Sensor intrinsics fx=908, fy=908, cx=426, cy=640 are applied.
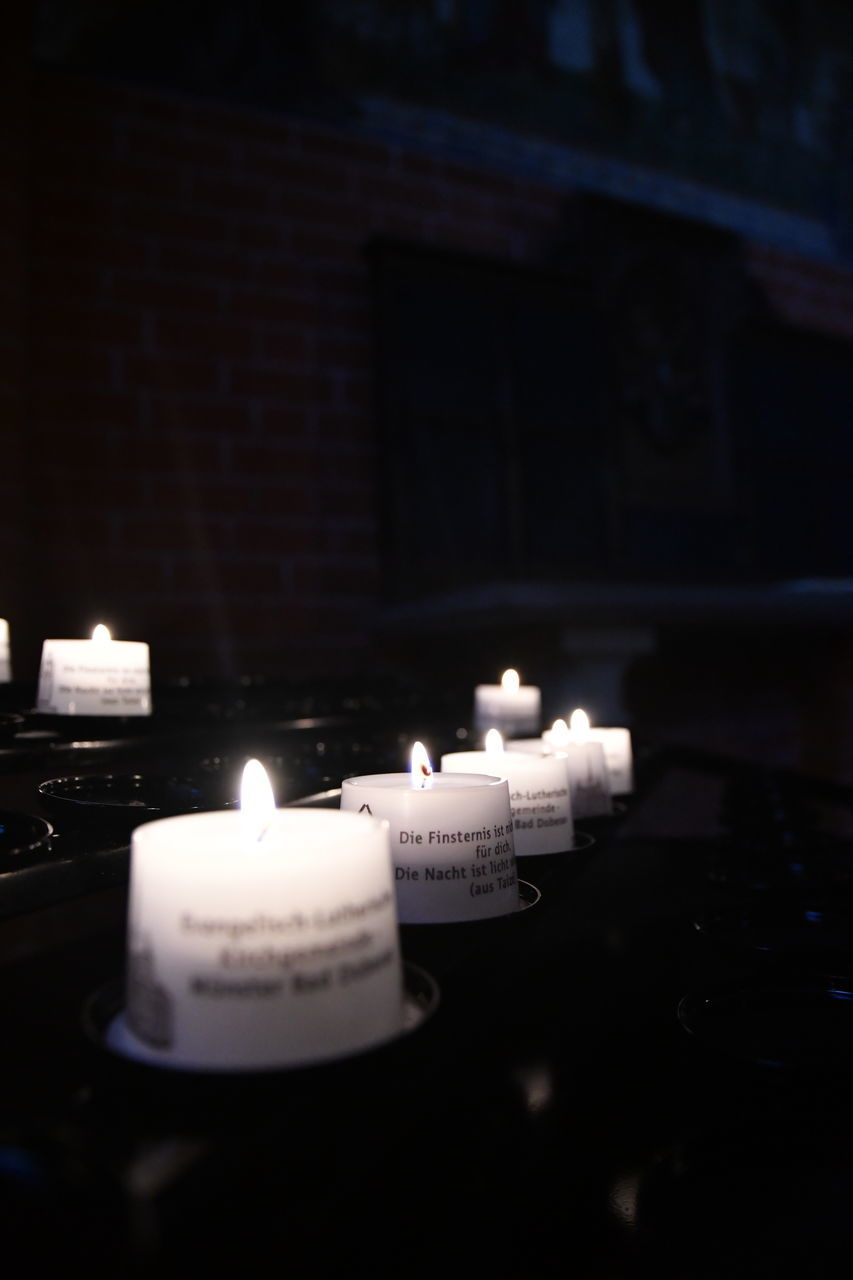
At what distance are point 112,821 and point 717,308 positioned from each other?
280 cm

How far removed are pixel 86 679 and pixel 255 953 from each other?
575 millimetres

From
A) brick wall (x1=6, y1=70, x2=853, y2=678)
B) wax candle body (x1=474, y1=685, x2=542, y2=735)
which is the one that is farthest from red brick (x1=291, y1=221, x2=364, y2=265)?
wax candle body (x1=474, y1=685, x2=542, y2=735)

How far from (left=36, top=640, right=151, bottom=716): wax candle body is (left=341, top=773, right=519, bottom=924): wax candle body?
450 millimetres

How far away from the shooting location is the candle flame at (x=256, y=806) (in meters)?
0.35

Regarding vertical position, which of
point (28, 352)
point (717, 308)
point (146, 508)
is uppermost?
point (717, 308)

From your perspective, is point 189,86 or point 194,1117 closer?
point 194,1117

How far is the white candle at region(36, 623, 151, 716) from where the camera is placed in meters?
0.82

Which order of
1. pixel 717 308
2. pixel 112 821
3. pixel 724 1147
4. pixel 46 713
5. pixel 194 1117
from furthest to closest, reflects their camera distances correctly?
pixel 717 308 → pixel 46 713 → pixel 112 821 → pixel 724 1147 → pixel 194 1117

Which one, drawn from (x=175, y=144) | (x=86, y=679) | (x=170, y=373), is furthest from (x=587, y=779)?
(x=175, y=144)

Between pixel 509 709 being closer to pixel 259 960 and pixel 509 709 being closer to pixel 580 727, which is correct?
pixel 580 727

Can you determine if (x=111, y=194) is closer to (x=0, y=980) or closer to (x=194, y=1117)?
(x=0, y=980)

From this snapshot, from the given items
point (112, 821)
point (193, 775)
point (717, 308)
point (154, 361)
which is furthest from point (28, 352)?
point (717, 308)

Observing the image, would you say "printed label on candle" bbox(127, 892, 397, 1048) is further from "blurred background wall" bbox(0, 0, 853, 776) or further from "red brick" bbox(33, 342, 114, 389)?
"red brick" bbox(33, 342, 114, 389)

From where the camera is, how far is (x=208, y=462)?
2.19 metres
